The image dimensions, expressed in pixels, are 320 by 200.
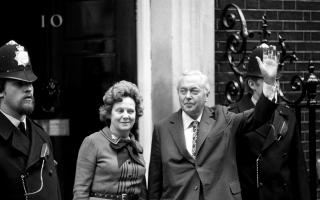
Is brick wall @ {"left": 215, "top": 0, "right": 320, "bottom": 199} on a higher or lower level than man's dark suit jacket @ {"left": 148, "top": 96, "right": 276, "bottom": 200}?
higher


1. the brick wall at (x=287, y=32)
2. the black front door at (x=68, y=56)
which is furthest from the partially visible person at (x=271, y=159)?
the black front door at (x=68, y=56)

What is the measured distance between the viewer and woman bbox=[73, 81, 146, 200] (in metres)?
5.63

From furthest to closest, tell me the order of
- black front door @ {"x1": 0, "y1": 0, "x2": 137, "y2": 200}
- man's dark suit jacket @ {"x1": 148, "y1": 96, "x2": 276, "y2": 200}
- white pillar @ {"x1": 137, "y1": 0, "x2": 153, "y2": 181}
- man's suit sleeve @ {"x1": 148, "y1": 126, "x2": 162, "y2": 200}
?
black front door @ {"x1": 0, "y1": 0, "x2": 137, "y2": 200}
white pillar @ {"x1": 137, "y1": 0, "x2": 153, "y2": 181}
man's suit sleeve @ {"x1": 148, "y1": 126, "x2": 162, "y2": 200}
man's dark suit jacket @ {"x1": 148, "y1": 96, "x2": 276, "y2": 200}

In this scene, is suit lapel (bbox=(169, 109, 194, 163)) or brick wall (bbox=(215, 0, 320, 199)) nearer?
suit lapel (bbox=(169, 109, 194, 163))

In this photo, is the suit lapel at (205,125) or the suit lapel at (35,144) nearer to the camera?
the suit lapel at (35,144)

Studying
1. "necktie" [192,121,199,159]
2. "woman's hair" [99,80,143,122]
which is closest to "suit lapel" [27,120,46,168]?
"woman's hair" [99,80,143,122]

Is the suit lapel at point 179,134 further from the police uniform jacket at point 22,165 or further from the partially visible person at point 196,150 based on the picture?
the police uniform jacket at point 22,165

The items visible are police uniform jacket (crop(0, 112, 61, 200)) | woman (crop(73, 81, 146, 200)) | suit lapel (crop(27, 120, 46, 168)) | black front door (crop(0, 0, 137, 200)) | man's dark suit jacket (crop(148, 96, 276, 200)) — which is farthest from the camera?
black front door (crop(0, 0, 137, 200))

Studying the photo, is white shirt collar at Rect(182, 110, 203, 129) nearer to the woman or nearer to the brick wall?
the woman

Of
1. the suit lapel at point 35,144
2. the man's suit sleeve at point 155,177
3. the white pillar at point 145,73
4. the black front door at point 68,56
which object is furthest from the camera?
the black front door at point 68,56

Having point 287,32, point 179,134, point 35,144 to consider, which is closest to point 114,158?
point 179,134

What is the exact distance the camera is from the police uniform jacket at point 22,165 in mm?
4777

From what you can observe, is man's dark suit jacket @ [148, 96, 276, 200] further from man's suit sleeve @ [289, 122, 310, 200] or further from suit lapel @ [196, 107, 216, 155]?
man's suit sleeve @ [289, 122, 310, 200]

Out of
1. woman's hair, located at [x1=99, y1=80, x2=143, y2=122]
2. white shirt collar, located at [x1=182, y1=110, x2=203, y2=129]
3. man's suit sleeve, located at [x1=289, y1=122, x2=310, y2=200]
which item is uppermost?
woman's hair, located at [x1=99, y1=80, x2=143, y2=122]
